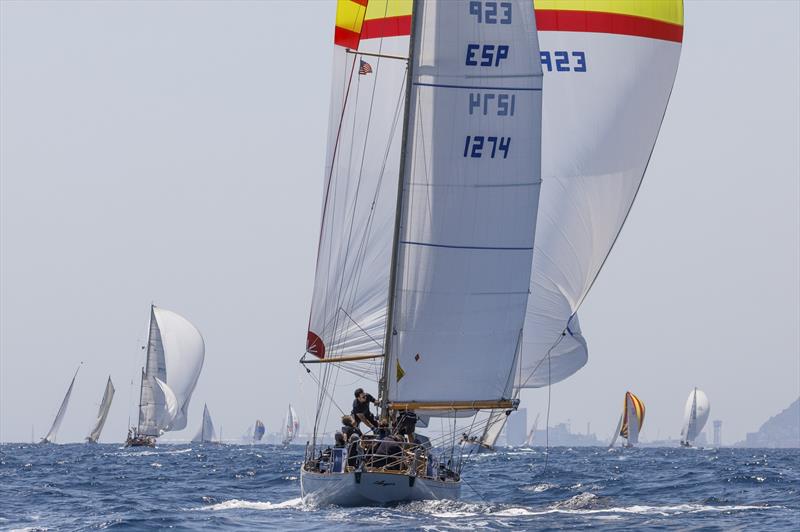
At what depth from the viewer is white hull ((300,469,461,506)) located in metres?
20.9

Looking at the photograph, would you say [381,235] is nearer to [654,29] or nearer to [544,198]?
[544,198]

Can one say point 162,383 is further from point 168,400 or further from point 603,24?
point 603,24

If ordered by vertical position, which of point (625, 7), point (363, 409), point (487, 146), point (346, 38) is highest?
point (625, 7)

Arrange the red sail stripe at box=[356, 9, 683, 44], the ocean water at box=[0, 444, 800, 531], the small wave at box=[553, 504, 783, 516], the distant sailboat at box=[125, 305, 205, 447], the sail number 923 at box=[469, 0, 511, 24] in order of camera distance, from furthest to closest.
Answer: the distant sailboat at box=[125, 305, 205, 447], the red sail stripe at box=[356, 9, 683, 44], the small wave at box=[553, 504, 783, 516], the sail number 923 at box=[469, 0, 511, 24], the ocean water at box=[0, 444, 800, 531]

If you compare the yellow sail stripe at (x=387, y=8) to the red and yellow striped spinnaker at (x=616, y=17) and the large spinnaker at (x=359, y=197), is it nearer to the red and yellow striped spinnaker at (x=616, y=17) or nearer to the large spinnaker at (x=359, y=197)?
the large spinnaker at (x=359, y=197)

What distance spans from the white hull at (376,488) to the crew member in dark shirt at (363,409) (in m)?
1.31

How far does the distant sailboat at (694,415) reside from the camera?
124 m

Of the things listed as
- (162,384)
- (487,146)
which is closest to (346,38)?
(487,146)

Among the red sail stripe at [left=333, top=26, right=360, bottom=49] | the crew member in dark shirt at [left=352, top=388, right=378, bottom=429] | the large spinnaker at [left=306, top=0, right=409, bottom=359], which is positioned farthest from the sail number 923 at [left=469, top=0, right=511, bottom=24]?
the crew member in dark shirt at [left=352, top=388, right=378, bottom=429]

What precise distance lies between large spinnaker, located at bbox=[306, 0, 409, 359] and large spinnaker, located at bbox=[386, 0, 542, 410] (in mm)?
1367

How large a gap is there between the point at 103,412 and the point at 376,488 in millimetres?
85025

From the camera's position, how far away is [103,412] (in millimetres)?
102688

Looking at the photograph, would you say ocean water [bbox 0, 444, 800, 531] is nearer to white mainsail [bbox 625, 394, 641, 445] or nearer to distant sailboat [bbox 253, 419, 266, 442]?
white mainsail [bbox 625, 394, 641, 445]

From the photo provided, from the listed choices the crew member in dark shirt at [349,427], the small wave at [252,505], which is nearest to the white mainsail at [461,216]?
the crew member in dark shirt at [349,427]
